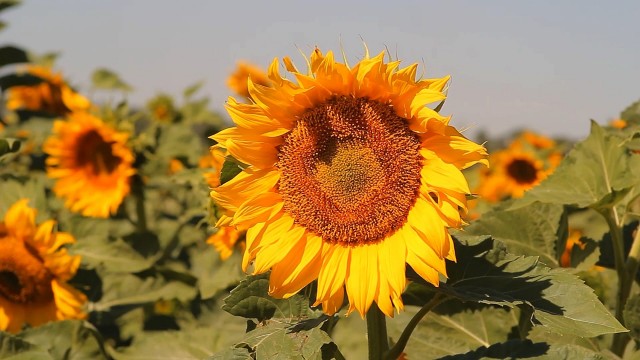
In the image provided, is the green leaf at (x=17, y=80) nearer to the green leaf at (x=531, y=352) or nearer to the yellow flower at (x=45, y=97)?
the yellow flower at (x=45, y=97)

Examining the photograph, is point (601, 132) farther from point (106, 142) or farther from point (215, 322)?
point (106, 142)

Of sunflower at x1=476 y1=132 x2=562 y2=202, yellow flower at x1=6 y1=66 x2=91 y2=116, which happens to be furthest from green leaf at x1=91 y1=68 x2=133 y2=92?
sunflower at x1=476 y1=132 x2=562 y2=202

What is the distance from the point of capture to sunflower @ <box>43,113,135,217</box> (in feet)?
13.8

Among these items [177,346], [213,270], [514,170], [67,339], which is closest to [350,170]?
[177,346]

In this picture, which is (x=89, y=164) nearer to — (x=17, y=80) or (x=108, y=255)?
(x=17, y=80)

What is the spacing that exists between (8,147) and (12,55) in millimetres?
2087

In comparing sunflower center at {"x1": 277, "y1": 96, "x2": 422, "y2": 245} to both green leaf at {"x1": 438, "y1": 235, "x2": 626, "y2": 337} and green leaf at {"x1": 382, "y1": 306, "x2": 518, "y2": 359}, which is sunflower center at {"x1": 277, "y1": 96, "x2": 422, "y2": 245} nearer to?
green leaf at {"x1": 438, "y1": 235, "x2": 626, "y2": 337}

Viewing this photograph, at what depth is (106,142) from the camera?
425 centimetres

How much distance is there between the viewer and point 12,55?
15.8 ft

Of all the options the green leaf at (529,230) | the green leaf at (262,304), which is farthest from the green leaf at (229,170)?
the green leaf at (529,230)

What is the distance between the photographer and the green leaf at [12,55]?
4.78 m

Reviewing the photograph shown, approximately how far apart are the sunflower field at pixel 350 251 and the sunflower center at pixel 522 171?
2.44 meters

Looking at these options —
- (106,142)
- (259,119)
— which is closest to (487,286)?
(259,119)

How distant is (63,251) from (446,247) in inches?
74.8
